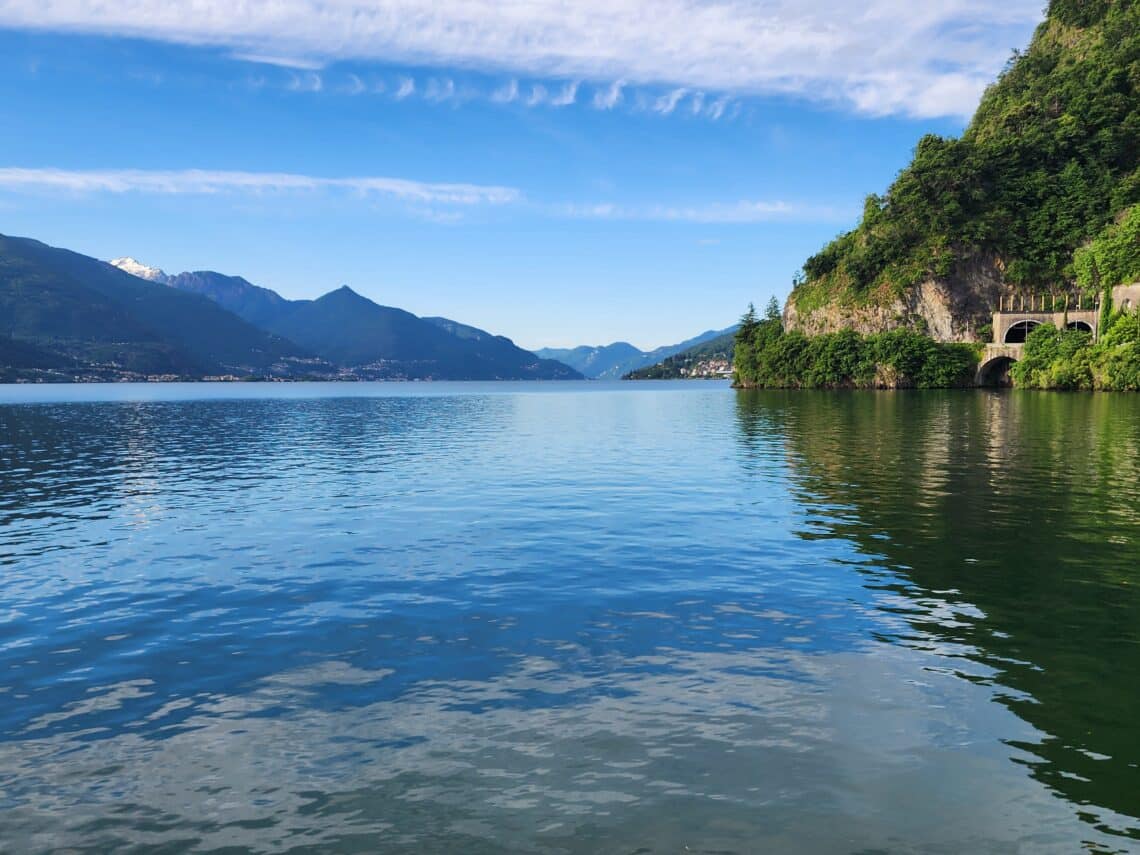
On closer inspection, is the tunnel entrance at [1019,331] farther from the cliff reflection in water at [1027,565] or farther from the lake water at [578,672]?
the lake water at [578,672]

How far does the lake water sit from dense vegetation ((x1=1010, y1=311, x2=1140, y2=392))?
363 ft

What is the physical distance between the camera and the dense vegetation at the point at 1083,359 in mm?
124250

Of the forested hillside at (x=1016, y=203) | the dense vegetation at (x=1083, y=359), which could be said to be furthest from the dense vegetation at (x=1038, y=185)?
the dense vegetation at (x=1083, y=359)

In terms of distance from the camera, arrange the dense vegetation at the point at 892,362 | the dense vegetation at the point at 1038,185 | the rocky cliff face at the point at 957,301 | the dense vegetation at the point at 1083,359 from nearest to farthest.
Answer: the dense vegetation at the point at 1083,359
the dense vegetation at the point at 892,362
the dense vegetation at the point at 1038,185
the rocky cliff face at the point at 957,301

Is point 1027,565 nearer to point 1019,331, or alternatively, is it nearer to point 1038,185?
point 1019,331

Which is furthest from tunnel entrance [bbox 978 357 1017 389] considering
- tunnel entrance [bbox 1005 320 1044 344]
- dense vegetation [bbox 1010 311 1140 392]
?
dense vegetation [bbox 1010 311 1140 392]

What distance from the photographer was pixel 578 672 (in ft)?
49.8

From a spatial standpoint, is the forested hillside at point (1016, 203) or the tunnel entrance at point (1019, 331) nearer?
the tunnel entrance at point (1019, 331)

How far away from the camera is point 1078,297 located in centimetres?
18800

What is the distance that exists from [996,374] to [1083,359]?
4207 centimetres

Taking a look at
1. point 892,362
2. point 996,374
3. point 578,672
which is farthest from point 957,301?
point 578,672

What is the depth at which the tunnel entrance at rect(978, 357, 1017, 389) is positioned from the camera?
170m

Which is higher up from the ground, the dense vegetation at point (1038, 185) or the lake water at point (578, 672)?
the dense vegetation at point (1038, 185)

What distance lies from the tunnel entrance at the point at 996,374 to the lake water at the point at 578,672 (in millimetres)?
151526
